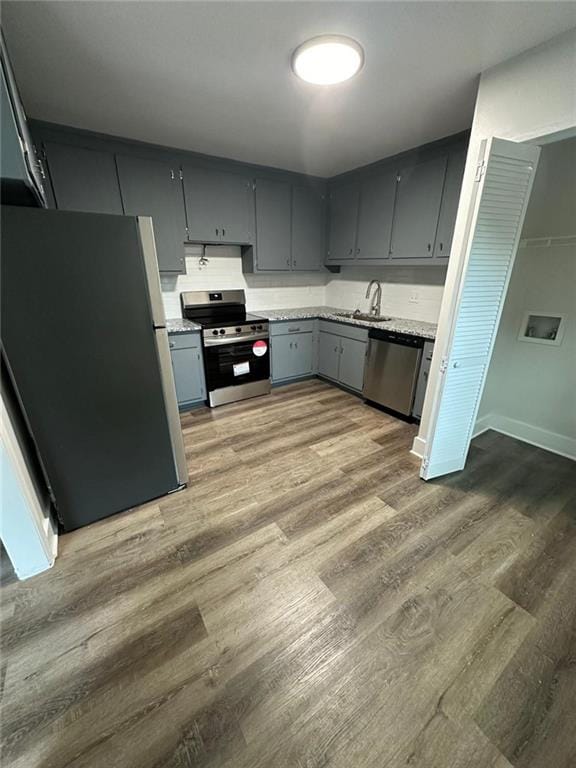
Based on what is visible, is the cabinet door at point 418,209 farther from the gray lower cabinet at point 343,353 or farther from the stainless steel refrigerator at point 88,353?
the stainless steel refrigerator at point 88,353

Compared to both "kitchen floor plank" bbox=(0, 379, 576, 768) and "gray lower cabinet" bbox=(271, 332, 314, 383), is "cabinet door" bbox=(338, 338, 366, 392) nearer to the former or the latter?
"gray lower cabinet" bbox=(271, 332, 314, 383)

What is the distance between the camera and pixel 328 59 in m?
1.59

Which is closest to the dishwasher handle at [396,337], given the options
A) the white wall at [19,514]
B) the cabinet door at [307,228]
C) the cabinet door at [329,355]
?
the cabinet door at [329,355]

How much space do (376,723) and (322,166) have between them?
4.32m

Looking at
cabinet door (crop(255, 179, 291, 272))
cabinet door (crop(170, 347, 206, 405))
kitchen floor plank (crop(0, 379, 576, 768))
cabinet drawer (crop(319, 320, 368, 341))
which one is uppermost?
cabinet door (crop(255, 179, 291, 272))

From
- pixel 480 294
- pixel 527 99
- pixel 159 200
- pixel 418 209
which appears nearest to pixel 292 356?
pixel 418 209

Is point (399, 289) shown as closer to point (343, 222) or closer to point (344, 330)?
point (344, 330)

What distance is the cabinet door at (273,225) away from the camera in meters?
3.47

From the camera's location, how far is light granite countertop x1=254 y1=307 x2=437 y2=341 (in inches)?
113

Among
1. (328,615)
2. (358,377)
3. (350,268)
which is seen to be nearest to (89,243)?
(328,615)

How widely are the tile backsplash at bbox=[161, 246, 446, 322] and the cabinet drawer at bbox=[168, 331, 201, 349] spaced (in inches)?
26.0

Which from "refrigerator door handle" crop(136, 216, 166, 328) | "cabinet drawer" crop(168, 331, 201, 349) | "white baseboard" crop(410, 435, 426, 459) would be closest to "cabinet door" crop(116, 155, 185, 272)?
"cabinet drawer" crop(168, 331, 201, 349)

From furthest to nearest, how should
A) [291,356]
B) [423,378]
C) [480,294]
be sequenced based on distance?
[291,356] → [423,378] → [480,294]

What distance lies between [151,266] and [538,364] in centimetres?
314
